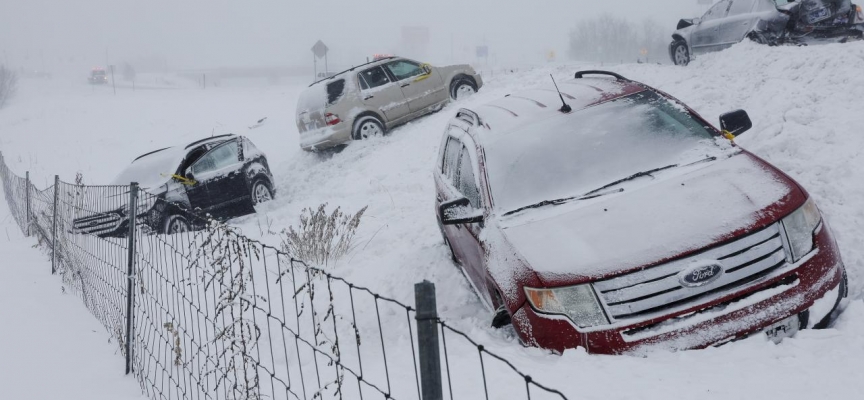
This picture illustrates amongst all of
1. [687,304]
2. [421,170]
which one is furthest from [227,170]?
[687,304]

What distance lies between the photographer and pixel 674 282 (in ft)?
10.8

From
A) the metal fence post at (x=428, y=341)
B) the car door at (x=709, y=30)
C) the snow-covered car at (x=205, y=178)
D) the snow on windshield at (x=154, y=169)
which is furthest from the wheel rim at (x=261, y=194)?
the metal fence post at (x=428, y=341)

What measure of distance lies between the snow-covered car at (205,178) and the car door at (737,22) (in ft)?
31.3

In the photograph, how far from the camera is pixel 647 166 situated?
13.9 feet

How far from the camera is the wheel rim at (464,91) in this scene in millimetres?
15539

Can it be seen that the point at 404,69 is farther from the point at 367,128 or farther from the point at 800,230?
the point at 800,230

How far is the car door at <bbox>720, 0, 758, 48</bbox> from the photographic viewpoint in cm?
1149

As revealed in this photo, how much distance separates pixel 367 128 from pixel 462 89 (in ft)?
10.2

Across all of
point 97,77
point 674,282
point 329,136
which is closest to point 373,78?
point 329,136

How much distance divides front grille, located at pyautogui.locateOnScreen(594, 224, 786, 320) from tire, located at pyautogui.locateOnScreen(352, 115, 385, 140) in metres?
10.9

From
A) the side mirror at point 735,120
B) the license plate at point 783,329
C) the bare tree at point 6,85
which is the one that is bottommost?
the license plate at point 783,329

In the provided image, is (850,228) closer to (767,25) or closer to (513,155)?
(513,155)

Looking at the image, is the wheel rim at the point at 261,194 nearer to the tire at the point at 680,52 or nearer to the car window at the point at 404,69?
the car window at the point at 404,69

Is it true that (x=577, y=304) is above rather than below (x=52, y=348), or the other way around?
above
